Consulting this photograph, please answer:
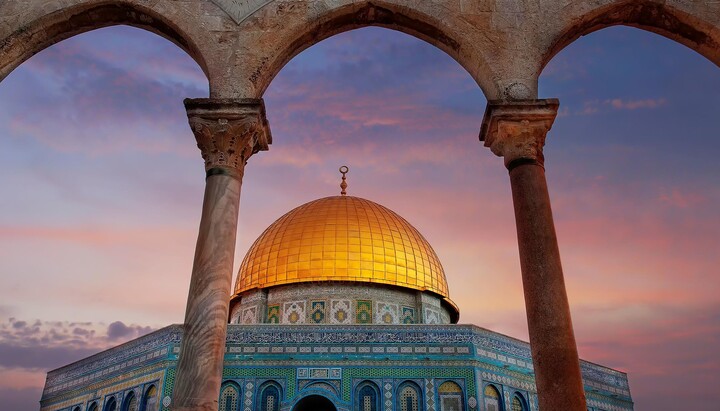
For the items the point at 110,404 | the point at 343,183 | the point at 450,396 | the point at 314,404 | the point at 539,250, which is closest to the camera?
the point at 539,250

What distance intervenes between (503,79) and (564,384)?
299 centimetres

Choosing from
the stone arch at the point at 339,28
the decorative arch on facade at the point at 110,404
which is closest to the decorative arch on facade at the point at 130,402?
the decorative arch on facade at the point at 110,404

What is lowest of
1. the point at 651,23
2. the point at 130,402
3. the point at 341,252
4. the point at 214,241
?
the point at 214,241

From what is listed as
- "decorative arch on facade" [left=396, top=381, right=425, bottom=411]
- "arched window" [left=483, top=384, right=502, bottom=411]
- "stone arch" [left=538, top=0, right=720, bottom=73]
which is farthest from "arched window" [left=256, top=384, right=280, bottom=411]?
"stone arch" [left=538, top=0, right=720, bottom=73]

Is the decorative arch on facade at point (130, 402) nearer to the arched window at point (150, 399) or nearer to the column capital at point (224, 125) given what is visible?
the arched window at point (150, 399)

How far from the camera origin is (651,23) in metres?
6.88

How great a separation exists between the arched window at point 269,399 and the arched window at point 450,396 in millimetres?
4277

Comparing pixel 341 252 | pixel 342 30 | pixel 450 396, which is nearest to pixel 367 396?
pixel 450 396

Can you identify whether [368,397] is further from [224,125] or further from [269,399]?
[224,125]

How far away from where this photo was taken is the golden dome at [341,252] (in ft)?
68.8

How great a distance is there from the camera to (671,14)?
265 inches

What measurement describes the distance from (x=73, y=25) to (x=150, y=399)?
1276 cm

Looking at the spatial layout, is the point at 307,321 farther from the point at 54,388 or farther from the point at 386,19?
the point at 386,19

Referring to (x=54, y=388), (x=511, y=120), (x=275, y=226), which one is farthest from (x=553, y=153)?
(x=54, y=388)
